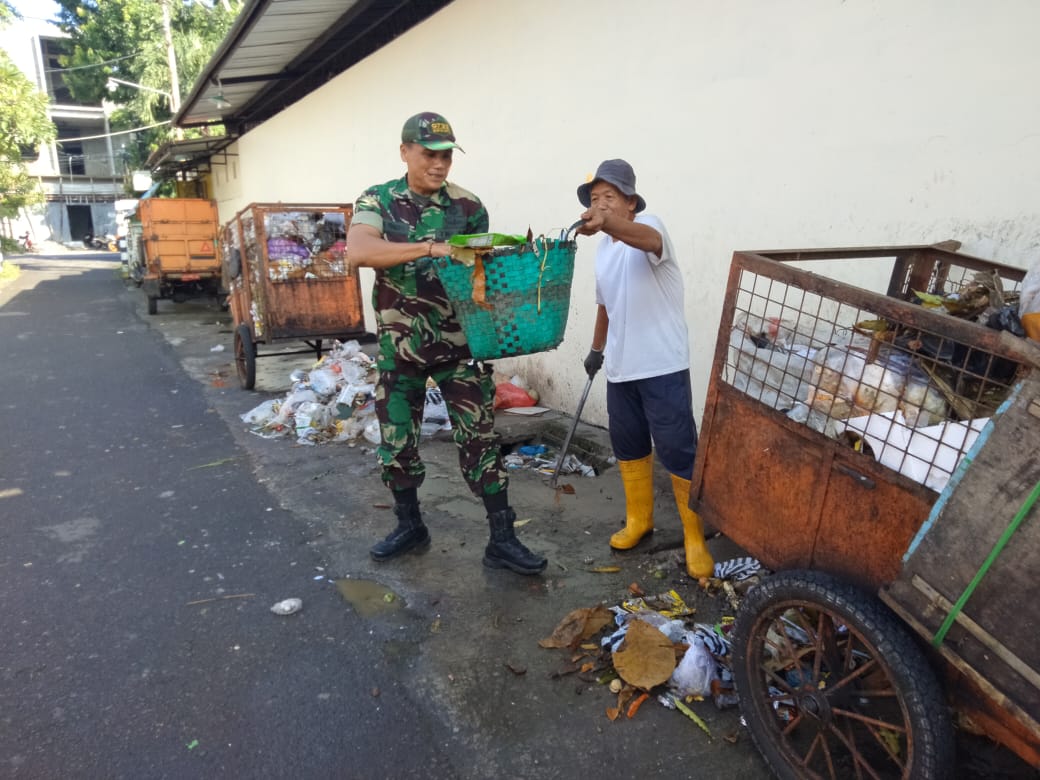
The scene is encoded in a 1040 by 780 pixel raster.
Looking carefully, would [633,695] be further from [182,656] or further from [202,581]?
[202,581]

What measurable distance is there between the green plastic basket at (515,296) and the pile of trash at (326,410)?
279cm

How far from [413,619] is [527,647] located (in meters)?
0.54

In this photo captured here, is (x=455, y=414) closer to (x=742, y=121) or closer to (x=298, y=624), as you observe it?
(x=298, y=624)

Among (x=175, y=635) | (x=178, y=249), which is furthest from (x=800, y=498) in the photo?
(x=178, y=249)

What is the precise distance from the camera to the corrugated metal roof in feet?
27.9

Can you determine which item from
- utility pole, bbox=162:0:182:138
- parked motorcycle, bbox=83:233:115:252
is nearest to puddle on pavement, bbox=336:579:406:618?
utility pole, bbox=162:0:182:138

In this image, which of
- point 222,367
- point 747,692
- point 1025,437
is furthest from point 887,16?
point 222,367

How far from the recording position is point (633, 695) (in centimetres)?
246

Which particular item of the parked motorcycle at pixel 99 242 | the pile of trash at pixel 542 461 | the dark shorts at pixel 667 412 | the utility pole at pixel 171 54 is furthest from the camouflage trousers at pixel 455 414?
the parked motorcycle at pixel 99 242

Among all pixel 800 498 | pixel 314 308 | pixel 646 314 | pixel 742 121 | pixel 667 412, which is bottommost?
pixel 314 308

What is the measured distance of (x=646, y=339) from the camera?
9.83 ft

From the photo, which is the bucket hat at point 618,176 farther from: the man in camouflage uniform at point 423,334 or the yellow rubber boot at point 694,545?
the yellow rubber boot at point 694,545

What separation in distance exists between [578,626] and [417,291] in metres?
1.59

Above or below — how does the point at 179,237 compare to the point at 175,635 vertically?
above
